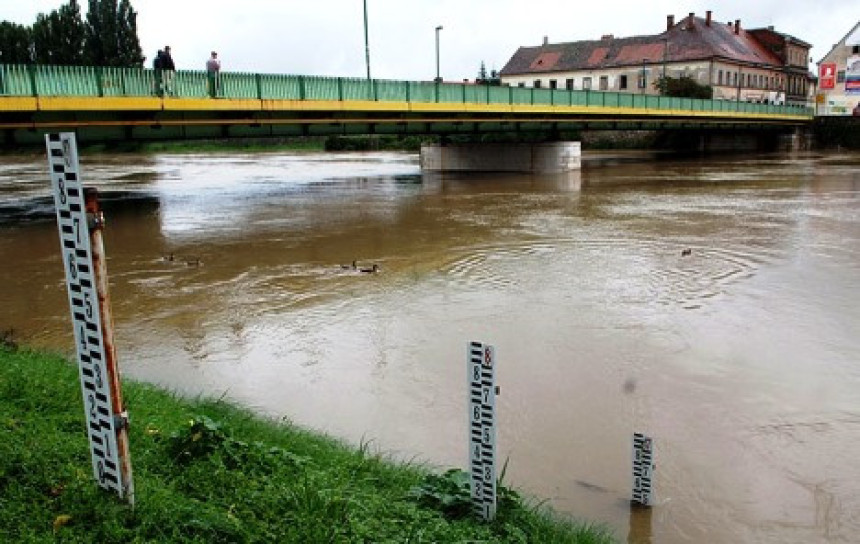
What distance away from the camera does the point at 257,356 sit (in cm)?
898

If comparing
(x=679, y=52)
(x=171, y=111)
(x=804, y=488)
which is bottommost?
(x=804, y=488)

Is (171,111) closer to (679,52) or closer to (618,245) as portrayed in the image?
(618,245)

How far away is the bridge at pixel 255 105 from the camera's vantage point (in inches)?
747

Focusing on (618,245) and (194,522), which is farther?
(618,245)

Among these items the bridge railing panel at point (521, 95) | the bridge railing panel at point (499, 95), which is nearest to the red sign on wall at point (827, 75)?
the bridge railing panel at point (521, 95)

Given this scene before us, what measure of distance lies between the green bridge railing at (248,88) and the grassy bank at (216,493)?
1549 cm

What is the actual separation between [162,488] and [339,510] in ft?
3.09

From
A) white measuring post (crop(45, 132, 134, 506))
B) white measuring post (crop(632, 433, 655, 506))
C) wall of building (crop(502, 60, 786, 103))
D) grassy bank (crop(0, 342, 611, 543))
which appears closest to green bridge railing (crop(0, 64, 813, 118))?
grassy bank (crop(0, 342, 611, 543))

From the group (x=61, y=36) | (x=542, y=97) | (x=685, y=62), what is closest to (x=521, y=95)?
(x=542, y=97)

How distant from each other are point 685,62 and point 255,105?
222 ft

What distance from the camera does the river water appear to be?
5836 millimetres

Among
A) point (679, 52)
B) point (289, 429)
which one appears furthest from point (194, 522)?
point (679, 52)

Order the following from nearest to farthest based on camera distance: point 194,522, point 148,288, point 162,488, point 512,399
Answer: point 194,522, point 162,488, point 512,399, point 148,288

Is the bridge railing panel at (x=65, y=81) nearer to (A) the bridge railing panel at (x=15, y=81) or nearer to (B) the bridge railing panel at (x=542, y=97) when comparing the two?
(A) the bridge railing panel at (x=15, y=81)
